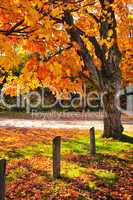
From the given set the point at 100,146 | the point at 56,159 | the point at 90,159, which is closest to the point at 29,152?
the point at 90,159

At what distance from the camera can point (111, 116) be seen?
18062mm

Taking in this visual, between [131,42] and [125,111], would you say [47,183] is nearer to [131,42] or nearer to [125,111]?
[131,42]

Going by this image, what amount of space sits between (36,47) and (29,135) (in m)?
8.42

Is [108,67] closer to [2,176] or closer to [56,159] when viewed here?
[56,159]

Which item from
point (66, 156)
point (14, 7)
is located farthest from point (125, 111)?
point (14, 7)

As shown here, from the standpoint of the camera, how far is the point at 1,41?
23.4 feet

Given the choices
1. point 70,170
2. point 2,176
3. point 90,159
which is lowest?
point 70,170

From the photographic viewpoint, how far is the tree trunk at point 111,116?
17.9m

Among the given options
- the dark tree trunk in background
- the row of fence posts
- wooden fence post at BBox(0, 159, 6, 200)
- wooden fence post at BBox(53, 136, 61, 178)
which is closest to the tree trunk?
the dark tree trunk in background

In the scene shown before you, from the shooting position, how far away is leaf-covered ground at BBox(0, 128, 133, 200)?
10062 mm

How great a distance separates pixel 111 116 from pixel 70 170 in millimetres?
6470

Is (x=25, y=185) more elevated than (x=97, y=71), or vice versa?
(x=97, y=71)

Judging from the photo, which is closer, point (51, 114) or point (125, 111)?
point (51, 114)

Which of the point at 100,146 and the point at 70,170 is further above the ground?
the point at 100,146
